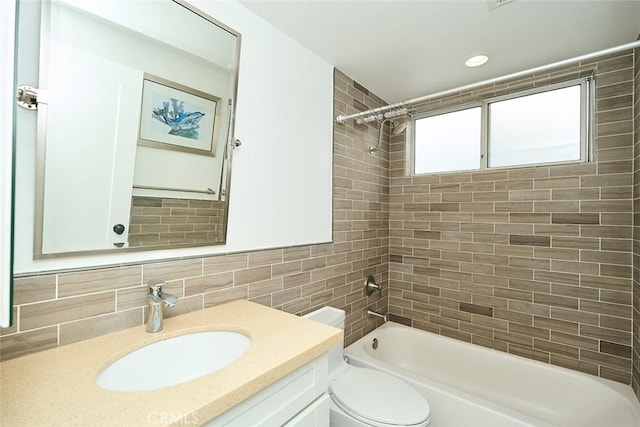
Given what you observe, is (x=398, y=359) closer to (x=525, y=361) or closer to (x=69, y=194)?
(x=525, y=361)

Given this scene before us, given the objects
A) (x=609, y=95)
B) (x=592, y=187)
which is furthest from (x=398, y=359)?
(x=609, y=95)

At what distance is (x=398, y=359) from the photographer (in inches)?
95.1

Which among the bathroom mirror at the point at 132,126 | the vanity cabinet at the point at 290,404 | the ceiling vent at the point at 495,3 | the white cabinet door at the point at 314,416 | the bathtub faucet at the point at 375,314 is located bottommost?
the bathtub faucet at the point at 375,314

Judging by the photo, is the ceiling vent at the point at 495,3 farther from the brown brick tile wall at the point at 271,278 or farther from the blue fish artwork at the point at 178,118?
the blue fish artwork at the point at 178,118

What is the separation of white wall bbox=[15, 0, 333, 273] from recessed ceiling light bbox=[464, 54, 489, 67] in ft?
3.04

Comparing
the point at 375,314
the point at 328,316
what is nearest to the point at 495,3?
the point at 328,316

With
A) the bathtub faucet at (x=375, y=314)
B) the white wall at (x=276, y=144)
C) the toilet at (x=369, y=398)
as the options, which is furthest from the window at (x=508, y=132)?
the toilet at (x=369, y=398)

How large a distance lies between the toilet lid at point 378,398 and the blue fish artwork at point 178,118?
1.46m

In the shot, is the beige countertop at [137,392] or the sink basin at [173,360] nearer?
the beige countertop at [137,392]

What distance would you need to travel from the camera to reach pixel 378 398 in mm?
1459

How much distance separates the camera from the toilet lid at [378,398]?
1.32 metres

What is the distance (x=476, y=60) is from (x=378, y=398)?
7.05 ft

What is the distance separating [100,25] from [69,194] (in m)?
0.59

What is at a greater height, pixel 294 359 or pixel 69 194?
pixel 69 194
